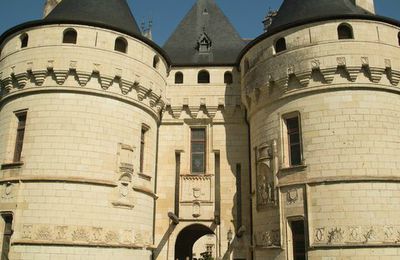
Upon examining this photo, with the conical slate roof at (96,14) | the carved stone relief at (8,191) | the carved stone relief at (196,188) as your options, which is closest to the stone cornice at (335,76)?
the carved stone relief at (196,188)

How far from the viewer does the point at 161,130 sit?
1900 cm

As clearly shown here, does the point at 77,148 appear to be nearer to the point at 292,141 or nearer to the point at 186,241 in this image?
the point at 292,141

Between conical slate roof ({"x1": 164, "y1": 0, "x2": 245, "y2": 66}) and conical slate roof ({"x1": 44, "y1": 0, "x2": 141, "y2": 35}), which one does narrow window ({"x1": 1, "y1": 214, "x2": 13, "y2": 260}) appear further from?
conical slate roof ({"x1": 164, "y1": 0, "x2": 245, "y2": 66})

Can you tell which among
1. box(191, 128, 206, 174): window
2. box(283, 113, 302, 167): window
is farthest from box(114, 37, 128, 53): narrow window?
box(283, 113, 302, 167): window

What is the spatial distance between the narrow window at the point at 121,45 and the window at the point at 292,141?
7047 mm

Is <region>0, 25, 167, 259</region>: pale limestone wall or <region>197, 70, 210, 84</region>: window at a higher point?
<region>197, 70, 210, 84</region>: window

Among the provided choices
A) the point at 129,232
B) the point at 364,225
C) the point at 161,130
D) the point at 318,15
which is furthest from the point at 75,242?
the point at 318,15

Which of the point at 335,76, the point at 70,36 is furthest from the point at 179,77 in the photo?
the point at 335,76

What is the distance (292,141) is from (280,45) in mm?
3969

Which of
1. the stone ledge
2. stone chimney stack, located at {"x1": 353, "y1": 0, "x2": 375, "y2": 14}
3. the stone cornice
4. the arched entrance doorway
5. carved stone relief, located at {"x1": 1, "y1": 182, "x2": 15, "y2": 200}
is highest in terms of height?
stone chimney stack, located at {"x1": 353, "y1": 0, "x2": 375, "y2": 14}

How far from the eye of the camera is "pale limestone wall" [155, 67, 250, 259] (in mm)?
17516

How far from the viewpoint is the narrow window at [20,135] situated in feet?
48.6

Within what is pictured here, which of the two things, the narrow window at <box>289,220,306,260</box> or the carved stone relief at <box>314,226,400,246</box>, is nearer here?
the carved stone relief at <box>314,226,400,246</box>

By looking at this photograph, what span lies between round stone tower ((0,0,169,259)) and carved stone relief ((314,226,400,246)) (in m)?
6.92
